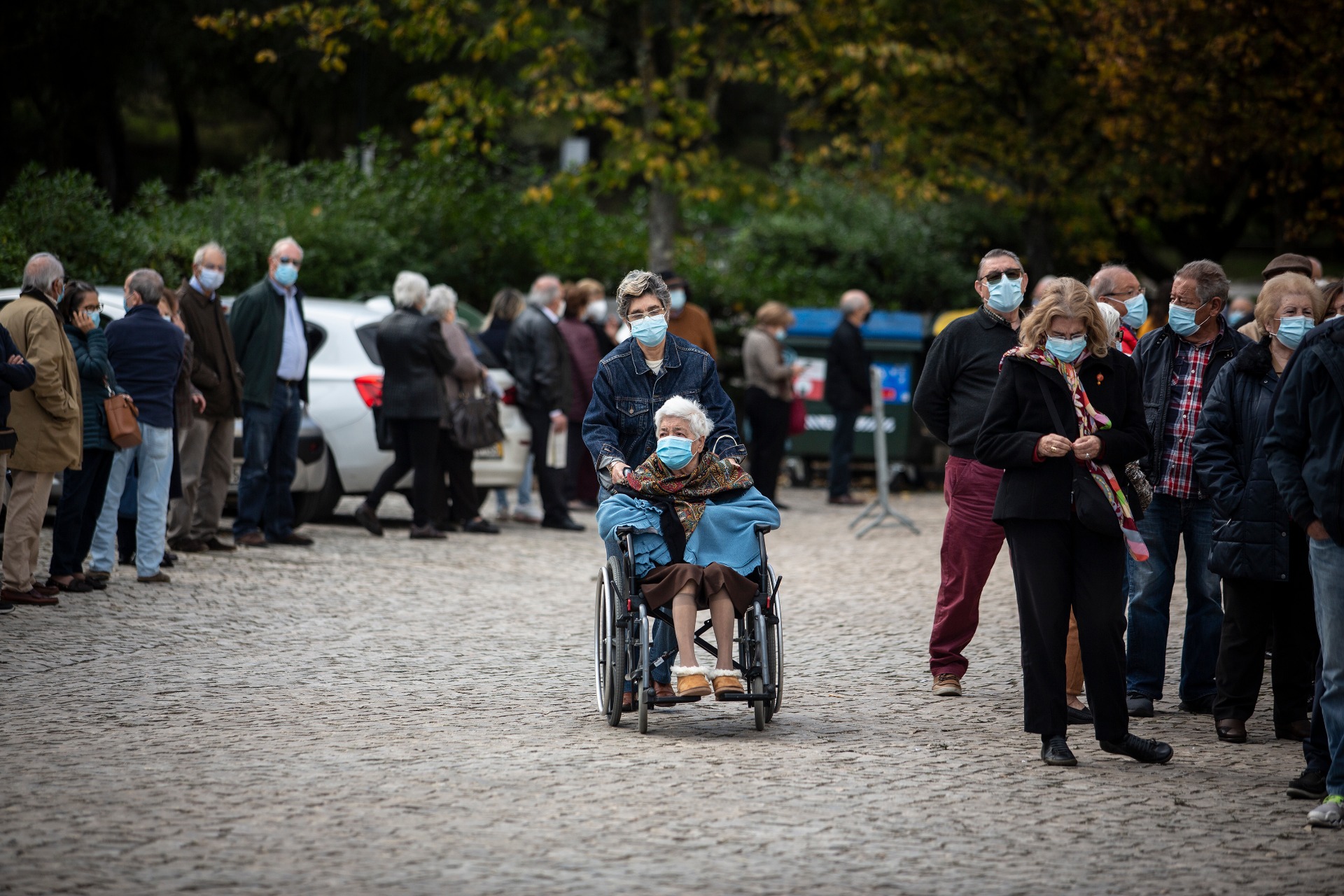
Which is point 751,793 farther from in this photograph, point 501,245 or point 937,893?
point 501,245

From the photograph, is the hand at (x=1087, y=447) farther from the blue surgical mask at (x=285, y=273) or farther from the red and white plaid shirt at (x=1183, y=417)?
the blue surgical mask at (x=285, y=273)

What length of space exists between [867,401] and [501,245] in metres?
5.81

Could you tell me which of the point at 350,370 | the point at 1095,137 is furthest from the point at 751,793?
the point at 1095,137

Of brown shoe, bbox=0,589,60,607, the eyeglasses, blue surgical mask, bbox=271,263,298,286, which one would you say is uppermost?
blue surgical mask, bbox=271,263,298,286

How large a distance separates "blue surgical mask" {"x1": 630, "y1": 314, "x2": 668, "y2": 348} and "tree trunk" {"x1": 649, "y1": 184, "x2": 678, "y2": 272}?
13900 millimetres

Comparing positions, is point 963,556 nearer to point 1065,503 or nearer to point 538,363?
point 1065,503

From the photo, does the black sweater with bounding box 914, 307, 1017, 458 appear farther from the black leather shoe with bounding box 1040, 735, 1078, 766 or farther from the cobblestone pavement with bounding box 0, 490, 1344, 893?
the black leather shoe with bounding box 1040, 735, 1078, 766

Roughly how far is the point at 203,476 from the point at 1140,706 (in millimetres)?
7205

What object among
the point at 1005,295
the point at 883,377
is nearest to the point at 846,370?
the point at 883,377

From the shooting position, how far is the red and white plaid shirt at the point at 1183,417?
7422mm

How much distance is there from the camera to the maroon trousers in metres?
7.79

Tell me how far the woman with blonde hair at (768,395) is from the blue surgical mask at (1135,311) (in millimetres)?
7774

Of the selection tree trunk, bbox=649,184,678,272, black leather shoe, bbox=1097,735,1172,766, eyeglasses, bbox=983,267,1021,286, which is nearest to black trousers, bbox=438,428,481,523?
eyeglasses, bbox=983,267,1021,286

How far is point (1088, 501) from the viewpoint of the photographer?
627cm
